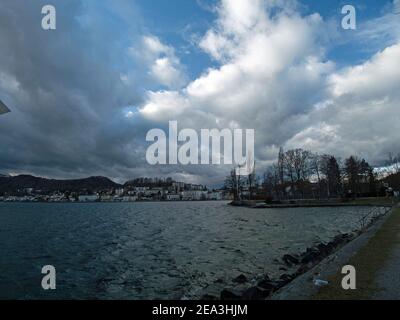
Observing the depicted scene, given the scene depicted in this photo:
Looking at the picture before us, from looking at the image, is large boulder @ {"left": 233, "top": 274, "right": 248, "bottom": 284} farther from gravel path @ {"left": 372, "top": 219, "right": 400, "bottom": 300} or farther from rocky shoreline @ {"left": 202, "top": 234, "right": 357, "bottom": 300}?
gravel path @ {"left": 372, "top": 219, "right": 400, "bottom": 300}

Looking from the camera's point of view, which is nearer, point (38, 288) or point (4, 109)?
point (4, 109)

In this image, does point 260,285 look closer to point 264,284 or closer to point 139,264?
point 264,284

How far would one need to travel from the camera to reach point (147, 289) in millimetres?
14859

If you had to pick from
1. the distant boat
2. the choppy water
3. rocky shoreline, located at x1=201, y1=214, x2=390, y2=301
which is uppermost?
the distant boat

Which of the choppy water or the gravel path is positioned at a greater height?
the gravel path

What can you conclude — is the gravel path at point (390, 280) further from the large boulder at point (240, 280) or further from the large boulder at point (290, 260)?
the large boulder at point (290, 260)

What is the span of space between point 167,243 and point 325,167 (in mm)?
86532

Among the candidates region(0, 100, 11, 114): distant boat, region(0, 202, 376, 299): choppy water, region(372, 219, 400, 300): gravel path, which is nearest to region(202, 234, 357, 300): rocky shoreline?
region(0, 202, 376, 299): choppy water

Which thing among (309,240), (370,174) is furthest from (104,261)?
(370,174)

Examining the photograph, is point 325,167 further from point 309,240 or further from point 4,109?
point 4,109

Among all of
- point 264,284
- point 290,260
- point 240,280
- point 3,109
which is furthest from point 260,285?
point 3,109

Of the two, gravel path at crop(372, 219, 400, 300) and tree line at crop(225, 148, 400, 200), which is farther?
tree line at crop(225, 148, 400, 200)

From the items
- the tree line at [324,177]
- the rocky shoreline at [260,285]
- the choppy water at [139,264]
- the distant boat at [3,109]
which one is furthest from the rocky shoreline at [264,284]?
the tree line at [324,177]

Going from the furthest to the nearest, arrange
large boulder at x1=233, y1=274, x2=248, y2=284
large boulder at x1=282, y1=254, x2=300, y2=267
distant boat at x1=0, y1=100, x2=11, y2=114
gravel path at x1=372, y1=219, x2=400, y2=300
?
large boulder at x1=282, y1=254, x2=300, y2=267
large boulder at x1=233, y1=274, x2=248, y2=284
gravel path at x1=372, y1=219, x2=400, y2=300
distant boat at x1=0, y1=100, x2=11, y2=114
